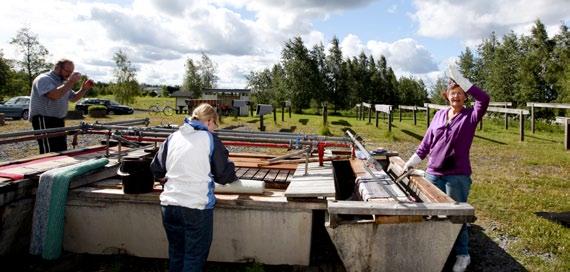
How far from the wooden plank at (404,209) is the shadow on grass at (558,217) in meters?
3.66

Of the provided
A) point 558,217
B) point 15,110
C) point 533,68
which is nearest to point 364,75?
point 533,68

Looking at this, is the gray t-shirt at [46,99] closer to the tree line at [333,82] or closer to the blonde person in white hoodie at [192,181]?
the blonde person in white hoodie at [192,181]

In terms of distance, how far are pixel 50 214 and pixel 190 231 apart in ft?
6.39

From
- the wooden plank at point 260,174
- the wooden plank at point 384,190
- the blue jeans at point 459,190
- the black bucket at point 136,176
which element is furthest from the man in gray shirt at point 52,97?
the blue jeans at point 459,190

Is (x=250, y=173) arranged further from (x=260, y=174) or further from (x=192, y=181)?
(x=192, y=181)

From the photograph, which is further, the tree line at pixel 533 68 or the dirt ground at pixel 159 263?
the tree line at pixel 533 68

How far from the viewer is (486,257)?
5539 millimetres

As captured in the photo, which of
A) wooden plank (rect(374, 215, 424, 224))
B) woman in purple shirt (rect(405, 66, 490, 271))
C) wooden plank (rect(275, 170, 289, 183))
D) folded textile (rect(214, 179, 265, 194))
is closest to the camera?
wooden plank (rect(374, 215, 424, 224))

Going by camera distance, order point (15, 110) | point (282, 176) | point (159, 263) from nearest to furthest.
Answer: point (159, 263), point (282, 176), point (15, 110)

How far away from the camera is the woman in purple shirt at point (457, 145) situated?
182 inches

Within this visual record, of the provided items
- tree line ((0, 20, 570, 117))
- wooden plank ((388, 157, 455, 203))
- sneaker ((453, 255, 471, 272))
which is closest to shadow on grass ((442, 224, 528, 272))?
sneaker ((453, 255, 471, 272))

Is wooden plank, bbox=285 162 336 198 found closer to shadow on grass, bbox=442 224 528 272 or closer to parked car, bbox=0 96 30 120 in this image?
shadow on grass, bbox=442 224 528 272

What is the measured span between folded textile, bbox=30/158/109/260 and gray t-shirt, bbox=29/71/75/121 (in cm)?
215

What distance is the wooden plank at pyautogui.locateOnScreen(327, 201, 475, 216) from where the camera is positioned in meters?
4.06
